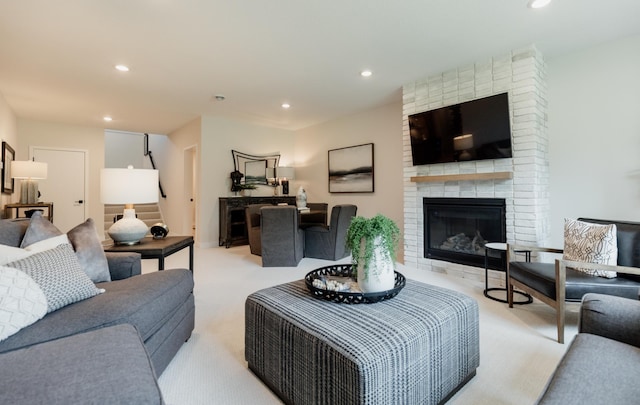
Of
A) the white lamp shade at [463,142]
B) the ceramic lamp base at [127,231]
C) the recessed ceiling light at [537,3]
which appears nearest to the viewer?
the recessed ceiling light at [537,3]

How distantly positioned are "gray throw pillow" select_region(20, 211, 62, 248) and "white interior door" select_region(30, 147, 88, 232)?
211 inches

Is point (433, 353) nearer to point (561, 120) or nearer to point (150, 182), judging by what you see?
point (150, 182)

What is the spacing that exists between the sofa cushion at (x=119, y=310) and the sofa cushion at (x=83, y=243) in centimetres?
11

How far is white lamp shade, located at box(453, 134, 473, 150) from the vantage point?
3.39 metres

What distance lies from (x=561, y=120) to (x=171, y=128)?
22.4 feet

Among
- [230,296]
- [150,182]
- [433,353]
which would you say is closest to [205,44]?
[150,182]

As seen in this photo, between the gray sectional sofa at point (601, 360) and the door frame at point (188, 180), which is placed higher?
the door frame at point (188, 180)

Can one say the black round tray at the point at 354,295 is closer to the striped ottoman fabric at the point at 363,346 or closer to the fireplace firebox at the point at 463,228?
the striped ottoman fabric at the point at 363,346

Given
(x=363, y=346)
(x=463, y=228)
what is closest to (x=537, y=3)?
(x=463, y=228)

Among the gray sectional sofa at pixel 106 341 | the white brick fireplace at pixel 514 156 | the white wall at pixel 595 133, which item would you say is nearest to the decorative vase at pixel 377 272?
the gray sectional sofa at pixel 106 341

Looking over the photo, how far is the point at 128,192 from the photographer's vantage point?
2.39 metres

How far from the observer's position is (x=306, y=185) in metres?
6.53

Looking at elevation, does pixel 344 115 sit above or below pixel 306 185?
above

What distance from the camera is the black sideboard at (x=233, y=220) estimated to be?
5.54 metres
